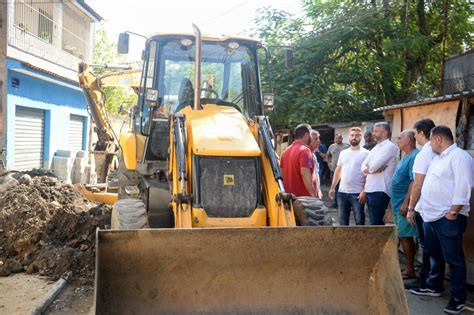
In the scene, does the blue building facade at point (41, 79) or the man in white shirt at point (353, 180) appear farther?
the blue building facade at point (41, 79)

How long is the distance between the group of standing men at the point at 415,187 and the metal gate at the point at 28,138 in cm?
1084

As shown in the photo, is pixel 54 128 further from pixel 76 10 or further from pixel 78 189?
pixel 78 189

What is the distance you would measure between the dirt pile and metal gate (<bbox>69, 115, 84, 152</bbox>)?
41.0 ft

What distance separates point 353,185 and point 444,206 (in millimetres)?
1973

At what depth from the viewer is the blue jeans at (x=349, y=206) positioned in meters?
6.64

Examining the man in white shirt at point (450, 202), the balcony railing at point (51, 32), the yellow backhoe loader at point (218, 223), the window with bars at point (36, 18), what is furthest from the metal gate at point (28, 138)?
the man in white shirt at point (450, 202)

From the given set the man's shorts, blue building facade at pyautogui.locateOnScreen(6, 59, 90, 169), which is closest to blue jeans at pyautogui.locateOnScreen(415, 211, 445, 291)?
the man's shorts

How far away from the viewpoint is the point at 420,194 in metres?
5.18

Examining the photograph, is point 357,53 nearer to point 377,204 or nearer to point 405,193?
point 377,204

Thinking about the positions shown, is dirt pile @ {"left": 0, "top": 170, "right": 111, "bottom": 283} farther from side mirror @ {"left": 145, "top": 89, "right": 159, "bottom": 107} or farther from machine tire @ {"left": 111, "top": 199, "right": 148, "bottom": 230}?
side mirror @ {"left": 145, "top": 89, "right": 159, "bottom": 107}

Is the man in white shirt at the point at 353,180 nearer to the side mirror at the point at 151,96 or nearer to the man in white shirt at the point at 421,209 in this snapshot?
the man in white shirt at the point at 421,209

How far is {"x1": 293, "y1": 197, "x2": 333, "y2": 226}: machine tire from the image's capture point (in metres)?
4.86

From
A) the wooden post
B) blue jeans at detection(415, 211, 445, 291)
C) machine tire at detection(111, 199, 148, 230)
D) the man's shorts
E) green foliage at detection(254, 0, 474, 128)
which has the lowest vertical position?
blue jeans at detection(415, 211, 445, 291)

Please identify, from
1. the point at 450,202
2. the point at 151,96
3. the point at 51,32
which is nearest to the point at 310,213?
the point at 450,202
